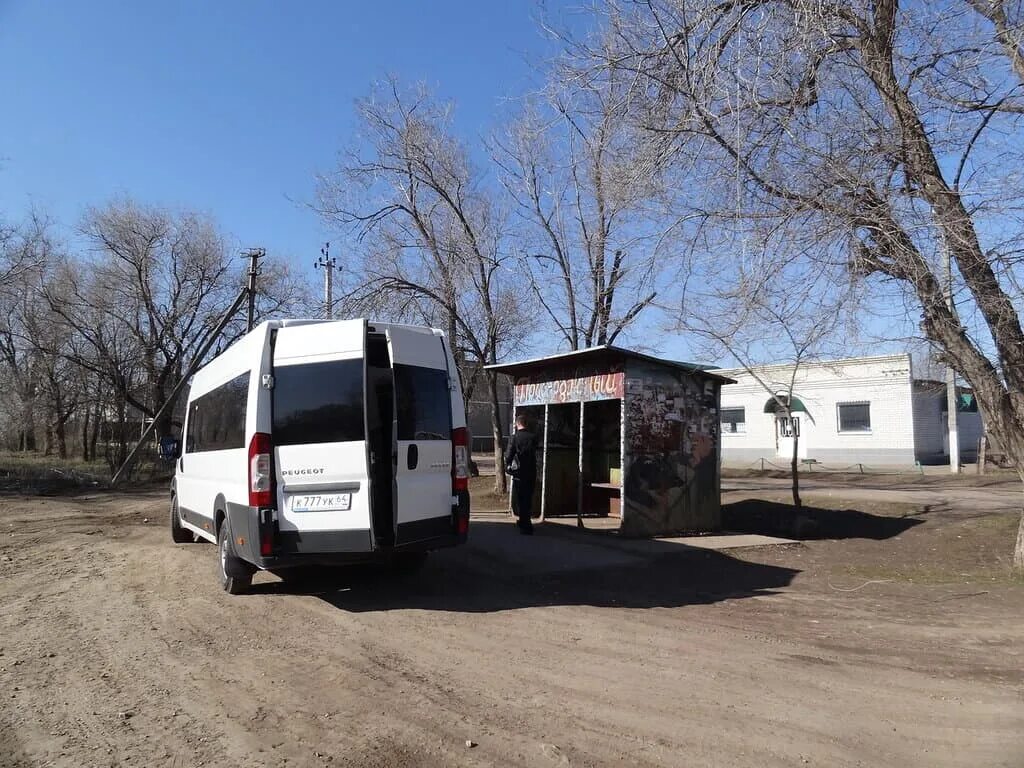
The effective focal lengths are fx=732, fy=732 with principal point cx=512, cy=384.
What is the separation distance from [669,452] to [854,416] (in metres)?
24.5

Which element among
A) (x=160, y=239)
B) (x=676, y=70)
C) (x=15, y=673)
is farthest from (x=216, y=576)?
(x=160, y=239)

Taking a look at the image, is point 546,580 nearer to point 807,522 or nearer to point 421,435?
point 421,435

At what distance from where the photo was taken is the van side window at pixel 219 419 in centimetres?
745

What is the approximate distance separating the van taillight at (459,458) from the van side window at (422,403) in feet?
0.33

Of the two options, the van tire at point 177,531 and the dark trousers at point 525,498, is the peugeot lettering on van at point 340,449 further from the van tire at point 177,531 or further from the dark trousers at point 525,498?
the van tire at point 177,531

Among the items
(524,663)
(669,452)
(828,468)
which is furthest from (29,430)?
(524,663)

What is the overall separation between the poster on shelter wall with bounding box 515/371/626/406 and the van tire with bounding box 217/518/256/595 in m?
6.26

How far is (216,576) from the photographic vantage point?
8922mm

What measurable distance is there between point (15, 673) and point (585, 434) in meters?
10.7

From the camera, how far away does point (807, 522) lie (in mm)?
14172

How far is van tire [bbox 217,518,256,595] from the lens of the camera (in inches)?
299

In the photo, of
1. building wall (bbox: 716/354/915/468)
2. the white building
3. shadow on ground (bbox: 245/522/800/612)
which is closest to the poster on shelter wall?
shadow on ground (bbox: 245/522/800/612)

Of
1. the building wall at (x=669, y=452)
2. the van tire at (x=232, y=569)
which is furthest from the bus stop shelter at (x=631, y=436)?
the van tire at (x=232, y=569)

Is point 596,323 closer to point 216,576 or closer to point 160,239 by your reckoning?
point 216,576
